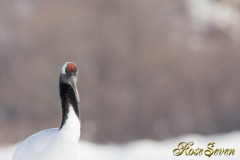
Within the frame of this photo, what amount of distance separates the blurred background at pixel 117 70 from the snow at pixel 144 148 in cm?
46

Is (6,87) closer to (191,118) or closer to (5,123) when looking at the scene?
(5,123)

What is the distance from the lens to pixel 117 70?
15297 mm

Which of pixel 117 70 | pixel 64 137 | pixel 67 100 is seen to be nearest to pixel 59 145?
pixel 64 137

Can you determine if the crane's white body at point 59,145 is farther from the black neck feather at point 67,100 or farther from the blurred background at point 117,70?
the blurred background at point 117,70

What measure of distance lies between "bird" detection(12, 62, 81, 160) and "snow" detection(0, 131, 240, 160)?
5092mm

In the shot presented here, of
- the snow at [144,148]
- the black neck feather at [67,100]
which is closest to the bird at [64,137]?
the black neck feather at [67,100]

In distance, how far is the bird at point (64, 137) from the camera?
5.14 meters

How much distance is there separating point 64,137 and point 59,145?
0.25ft

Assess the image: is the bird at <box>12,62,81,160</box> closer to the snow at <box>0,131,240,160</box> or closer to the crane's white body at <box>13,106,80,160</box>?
the crane's white body at <box>13,106,80,160</box>

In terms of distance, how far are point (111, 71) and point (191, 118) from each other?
2.29m

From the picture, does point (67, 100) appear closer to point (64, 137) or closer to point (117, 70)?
point (64, 137)

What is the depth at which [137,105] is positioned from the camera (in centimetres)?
1465

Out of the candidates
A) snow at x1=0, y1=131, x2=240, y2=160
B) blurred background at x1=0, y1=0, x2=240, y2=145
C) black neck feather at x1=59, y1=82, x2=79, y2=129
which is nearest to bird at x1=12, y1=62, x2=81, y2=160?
black neck feather at x1=59, y1=82, x2=79, y2=129

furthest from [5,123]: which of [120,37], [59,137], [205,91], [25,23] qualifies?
[59,137]
